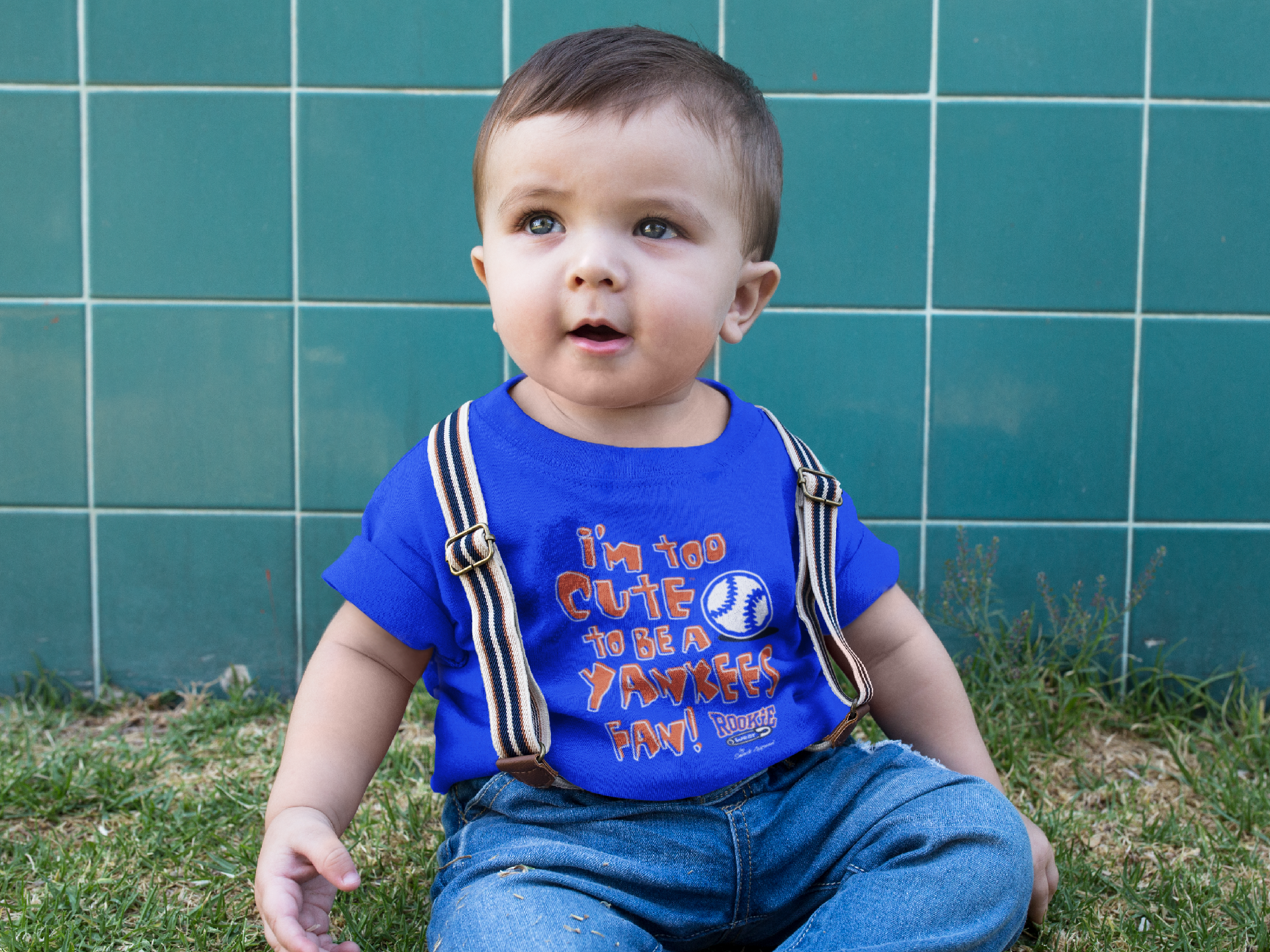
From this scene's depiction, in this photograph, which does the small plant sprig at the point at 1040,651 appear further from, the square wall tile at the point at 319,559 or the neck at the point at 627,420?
the square wall tile at the point at 319,559

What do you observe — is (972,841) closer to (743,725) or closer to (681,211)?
(743,725)

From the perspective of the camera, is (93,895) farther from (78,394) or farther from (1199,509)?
(1199,509)

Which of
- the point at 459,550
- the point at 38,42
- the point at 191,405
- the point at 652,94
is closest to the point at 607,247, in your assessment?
the point at 652,94

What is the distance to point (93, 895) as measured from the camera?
1061mm

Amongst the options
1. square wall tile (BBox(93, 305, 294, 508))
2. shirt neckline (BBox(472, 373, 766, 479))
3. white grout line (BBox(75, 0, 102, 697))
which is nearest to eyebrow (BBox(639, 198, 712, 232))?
shirt neckline (BBox(472, 373, 766, 479))

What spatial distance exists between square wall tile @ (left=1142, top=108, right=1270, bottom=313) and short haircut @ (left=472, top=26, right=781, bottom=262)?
99cm

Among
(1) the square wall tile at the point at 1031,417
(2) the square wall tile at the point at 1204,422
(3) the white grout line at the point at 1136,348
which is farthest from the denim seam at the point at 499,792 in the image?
(2) the square wall tile at the point at 1204,422

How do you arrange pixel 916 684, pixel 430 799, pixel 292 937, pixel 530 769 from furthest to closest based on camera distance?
pixel 430 799, pixel 916 684, pixel 530 769, pixel 292 937

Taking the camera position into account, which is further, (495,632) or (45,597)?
(45,597)

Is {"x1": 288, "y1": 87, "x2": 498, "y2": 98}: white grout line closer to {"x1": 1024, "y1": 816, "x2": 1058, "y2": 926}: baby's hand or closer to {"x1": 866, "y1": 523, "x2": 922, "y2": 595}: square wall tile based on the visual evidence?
{"x1": 866, "y1": 523, "x2": 922, "y2": 595}: square wall tile

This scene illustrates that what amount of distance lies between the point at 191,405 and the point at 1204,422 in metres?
1.66

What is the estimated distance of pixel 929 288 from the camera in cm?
171

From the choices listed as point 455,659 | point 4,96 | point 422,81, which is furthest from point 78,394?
point 455,659

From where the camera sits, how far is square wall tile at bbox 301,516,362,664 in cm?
173
